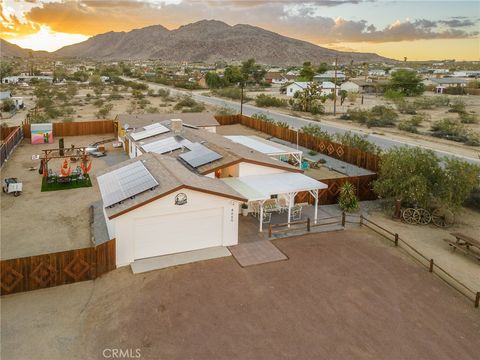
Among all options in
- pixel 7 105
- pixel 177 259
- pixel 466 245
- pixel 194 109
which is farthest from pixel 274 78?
pixel 177 259

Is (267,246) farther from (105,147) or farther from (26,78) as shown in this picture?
(26,78)

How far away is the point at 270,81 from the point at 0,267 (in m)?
114

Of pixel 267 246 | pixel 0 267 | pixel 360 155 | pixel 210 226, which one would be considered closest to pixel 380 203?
pixel 360 155

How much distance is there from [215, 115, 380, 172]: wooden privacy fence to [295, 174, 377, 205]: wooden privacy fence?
3.53 metres

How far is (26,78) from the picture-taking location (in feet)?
319

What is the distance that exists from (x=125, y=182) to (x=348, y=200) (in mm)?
11949

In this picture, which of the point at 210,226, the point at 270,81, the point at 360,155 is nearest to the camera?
the point at 210,226

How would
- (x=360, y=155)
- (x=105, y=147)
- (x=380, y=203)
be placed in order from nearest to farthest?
(x=380, y=203) < (x=360, y=155) < (x=105, y=147)

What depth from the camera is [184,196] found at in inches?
640

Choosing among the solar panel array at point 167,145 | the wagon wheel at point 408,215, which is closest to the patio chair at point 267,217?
the solar panel array at point 167,145

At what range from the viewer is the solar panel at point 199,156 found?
21.1 metres

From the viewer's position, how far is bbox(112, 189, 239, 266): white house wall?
15578 millimetres

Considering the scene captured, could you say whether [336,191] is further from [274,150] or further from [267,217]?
[274,150]

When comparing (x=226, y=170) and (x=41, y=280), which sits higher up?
(x=226, y=170)
